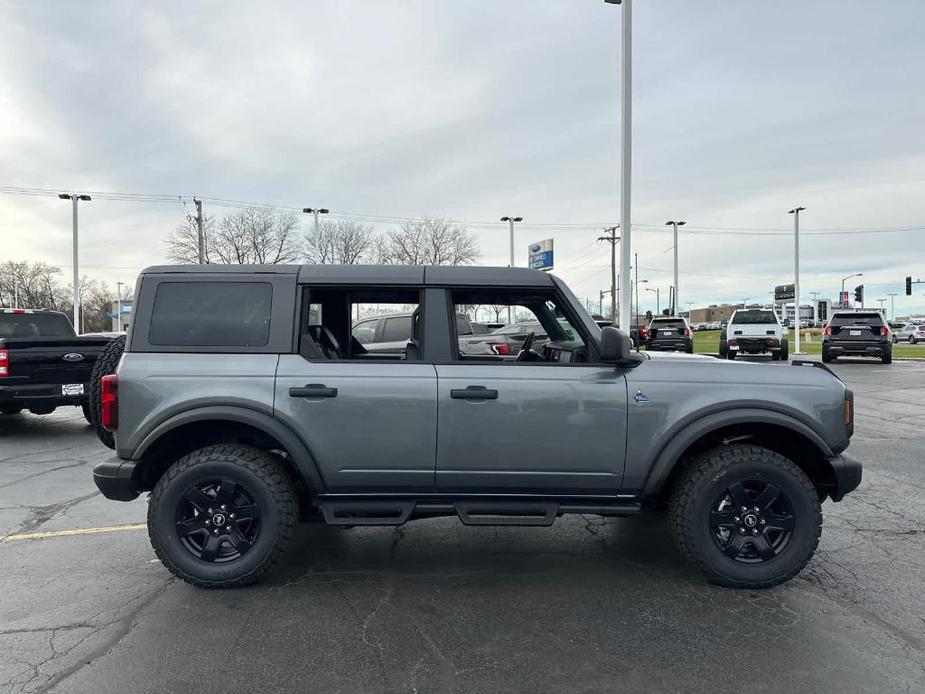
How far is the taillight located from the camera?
11.8ft

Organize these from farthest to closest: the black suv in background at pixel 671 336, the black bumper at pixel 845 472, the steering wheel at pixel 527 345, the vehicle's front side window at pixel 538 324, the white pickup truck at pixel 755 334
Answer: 1. the black suv in background at pixel 671 336
2. the white pickup truck at pixel 755 334
3. the steering wheel at pixel 527 345
4. the vehicle's front side window at pixel 538 324
5. the black bumper at pixel 845 472

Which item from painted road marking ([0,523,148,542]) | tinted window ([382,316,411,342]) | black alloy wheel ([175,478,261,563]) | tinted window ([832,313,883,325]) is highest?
tinted window ([832,313,883,325])

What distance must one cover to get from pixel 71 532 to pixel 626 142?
1209cm

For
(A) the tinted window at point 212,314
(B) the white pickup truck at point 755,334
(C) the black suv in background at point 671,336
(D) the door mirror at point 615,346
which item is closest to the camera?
(D) the door mirror at point 615,346

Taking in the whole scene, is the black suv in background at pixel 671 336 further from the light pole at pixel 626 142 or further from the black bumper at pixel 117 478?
the black bumper at pixel 117 478

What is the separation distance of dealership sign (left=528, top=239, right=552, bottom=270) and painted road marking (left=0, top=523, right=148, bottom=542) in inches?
1284

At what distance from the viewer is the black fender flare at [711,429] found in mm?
3531

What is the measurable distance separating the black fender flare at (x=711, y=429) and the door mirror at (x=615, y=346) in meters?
0.57

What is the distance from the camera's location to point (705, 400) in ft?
11.7

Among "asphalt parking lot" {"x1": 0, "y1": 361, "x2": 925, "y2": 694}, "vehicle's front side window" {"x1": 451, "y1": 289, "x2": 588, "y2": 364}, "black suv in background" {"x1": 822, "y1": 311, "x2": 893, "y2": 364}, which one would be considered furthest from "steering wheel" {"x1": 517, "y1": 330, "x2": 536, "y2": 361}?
"black suv in background" {"x1": 822, "y1": 311, "x2": 893, "y2": 364}

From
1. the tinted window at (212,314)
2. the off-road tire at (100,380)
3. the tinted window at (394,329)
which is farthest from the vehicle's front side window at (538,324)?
the tinted window at (394,329)

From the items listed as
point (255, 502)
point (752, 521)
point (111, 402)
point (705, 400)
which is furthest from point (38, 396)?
point (752, 521)

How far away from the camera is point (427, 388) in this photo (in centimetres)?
356

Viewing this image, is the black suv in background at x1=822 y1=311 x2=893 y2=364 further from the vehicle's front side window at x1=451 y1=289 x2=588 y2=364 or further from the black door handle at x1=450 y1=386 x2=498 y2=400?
the black door handle at x1=450 y1=386 x2=498 y2=400
